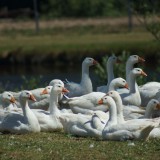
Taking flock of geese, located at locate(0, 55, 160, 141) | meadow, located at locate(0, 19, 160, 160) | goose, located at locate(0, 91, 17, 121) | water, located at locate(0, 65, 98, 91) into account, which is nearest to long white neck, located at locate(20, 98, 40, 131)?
flock of geese, located at locate(0, 55, 160, 141)

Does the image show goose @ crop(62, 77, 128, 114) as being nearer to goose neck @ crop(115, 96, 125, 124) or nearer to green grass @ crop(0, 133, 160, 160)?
goose neck @ crop(115, 96, 125, 124)

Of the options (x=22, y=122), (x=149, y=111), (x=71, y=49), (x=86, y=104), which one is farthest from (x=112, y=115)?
(x=71, y=49)

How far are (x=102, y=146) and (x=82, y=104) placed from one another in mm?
4259

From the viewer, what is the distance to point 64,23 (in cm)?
5341

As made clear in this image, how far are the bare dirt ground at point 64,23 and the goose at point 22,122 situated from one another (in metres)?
32.2

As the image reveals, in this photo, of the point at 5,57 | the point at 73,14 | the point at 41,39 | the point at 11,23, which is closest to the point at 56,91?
the point at 5,57

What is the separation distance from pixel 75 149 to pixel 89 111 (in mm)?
4187

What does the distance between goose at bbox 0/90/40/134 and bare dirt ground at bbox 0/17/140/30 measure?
1268 inches

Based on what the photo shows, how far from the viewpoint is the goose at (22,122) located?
58.3 ft

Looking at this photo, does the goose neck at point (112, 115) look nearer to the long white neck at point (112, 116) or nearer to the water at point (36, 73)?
the long white neck at point (112, 116)

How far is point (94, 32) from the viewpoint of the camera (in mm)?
46812

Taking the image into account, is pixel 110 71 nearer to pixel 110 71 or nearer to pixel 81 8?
pixel 110 71

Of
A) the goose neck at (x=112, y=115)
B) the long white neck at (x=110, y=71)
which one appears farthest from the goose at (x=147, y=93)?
the goose neck at (x=112, y=115)

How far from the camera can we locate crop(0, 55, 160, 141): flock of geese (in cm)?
A: 1644
